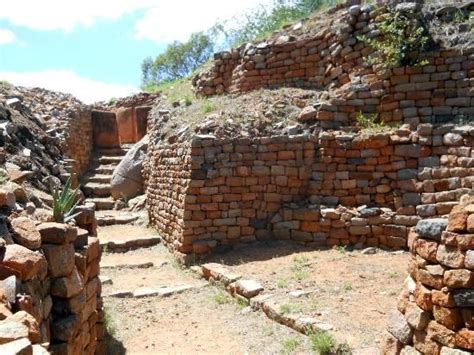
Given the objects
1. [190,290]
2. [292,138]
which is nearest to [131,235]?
[190,290]

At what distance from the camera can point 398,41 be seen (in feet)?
28.0

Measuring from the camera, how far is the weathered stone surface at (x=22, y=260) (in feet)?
8.72

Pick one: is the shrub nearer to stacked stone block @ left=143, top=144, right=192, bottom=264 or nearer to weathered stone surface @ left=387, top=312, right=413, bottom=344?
weathered stone surface @ left=387, top=312, right=413, bottom=344

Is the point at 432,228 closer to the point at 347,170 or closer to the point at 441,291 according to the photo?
the point at 441,291

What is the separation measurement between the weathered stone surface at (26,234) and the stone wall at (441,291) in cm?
284

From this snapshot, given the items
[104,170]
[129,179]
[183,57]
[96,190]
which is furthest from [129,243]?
Answer: [183,57]

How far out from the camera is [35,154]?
564cm

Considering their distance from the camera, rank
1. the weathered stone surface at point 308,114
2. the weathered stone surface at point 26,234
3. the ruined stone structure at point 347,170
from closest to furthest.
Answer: the weathered stone surface at point 26,234 < the ruined stone structure at point 347,170 < the weathered stone surface at point 308,114

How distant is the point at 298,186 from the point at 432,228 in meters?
4.79

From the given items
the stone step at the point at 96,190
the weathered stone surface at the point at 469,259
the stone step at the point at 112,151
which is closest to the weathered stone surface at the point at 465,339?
the weathered stone surface at the point at 469,259

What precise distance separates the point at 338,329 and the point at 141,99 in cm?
1391

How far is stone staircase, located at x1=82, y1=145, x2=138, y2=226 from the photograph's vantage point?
11.1m

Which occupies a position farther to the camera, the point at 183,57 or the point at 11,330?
the point at 183,57

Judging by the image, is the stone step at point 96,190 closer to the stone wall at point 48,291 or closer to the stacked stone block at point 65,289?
the stone wall at point 48,291
